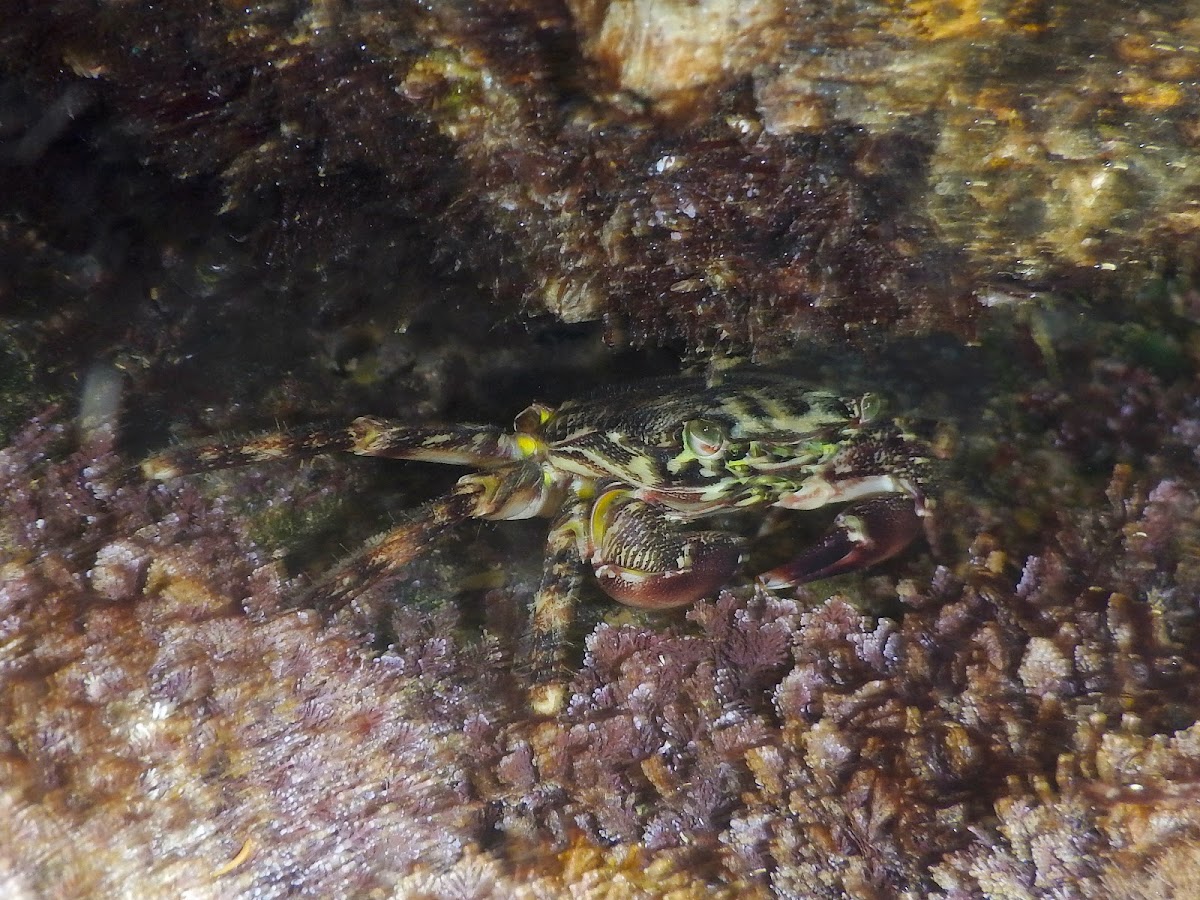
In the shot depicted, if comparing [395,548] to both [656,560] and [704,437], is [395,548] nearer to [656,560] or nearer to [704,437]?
[656,560]

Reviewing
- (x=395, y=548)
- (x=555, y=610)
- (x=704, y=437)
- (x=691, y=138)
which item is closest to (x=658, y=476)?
(x=704, y=437)

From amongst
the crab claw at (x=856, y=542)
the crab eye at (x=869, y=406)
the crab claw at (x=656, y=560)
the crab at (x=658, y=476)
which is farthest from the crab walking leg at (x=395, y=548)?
the crab eye at (x=869, y=406)

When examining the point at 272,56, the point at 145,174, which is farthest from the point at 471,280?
the point at 145,174

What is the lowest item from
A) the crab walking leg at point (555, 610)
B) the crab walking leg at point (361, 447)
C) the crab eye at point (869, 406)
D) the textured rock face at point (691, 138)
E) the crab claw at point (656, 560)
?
the crab walking leg at point (555, 610)

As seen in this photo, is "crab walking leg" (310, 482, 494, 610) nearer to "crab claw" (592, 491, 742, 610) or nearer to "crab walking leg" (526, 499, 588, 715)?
"crab walking leg" (526, 499, 588, 715)

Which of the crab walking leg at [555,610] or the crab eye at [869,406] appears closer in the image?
the crab walking leg at [555,610]

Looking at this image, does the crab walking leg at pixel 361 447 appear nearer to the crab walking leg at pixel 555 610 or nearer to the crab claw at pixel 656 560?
the crab walking leg at pixel 555 610

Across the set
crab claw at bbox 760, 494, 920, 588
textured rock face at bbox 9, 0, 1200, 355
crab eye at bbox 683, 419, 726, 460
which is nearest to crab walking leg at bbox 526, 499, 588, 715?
crab eye at bbox 683, 419, 726, 460
